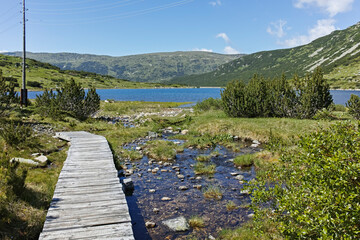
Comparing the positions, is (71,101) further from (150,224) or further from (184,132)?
(150,224)

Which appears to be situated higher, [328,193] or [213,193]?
[328,193]

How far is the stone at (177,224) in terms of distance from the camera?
797 centimetres

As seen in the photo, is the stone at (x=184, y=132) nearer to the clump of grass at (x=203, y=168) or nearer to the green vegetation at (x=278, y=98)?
the green vegetation at (x=278, y=98)

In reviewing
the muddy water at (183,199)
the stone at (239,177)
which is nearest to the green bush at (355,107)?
the muddy water at (183,199)

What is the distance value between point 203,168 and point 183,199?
378 centimetres

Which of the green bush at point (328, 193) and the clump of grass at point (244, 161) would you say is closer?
the green bush at point (328, 193)

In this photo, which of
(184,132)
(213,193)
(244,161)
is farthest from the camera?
(184,132)

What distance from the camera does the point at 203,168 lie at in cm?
1378

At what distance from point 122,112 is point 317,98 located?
31.7 metres

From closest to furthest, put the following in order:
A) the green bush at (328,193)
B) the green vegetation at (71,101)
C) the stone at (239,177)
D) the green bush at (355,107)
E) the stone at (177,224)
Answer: the green bush at (328,193), the stone at (177,224), the stone at (239,177), the green bush at (355,107), the green vegetation at (71,101)

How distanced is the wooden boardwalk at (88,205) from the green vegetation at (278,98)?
63.9 feet

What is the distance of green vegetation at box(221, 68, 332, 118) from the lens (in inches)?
944

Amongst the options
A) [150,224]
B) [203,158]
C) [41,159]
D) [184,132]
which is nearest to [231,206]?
[150,224]

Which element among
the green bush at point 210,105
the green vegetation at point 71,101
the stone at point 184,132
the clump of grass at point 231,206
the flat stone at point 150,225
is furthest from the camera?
the green bush at point 210,105
